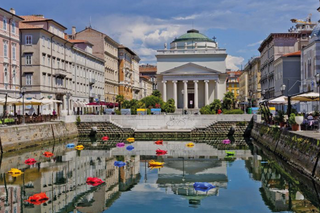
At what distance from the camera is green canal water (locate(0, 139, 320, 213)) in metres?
18.7

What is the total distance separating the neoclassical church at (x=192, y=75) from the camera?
87938 mm

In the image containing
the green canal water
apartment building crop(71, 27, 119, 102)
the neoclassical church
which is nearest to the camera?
the green canal water

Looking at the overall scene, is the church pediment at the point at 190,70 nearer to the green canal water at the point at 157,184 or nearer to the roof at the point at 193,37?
the roof at the point at 193,37

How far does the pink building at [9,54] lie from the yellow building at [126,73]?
49510 millimetres

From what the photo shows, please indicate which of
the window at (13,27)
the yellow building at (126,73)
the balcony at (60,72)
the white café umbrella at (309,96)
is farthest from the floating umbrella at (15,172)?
the yellow building at (126,73)

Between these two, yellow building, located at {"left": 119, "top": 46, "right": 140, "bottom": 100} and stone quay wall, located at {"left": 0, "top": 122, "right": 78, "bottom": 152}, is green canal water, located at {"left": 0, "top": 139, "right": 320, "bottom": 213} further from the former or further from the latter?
yellow building, located at {"left": 119, "top": 46, "right": 140, "bottom": 100}

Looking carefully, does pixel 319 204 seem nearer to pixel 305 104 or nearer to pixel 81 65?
pixel 305 104

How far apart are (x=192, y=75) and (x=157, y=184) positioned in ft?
215

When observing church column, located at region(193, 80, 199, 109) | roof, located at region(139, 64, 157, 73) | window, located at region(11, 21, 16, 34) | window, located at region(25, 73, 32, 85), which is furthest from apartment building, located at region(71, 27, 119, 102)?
roof, located at region(139, 64, 157, 73)

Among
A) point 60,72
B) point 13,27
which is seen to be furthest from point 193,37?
point 13,27

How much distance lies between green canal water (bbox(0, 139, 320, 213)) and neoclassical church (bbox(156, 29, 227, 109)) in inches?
2045

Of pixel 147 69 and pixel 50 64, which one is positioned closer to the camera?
pixel 50 64

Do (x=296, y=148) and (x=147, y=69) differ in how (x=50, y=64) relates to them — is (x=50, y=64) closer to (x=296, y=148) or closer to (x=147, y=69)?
(x=296, y=148)

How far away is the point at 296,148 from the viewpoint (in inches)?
1008
